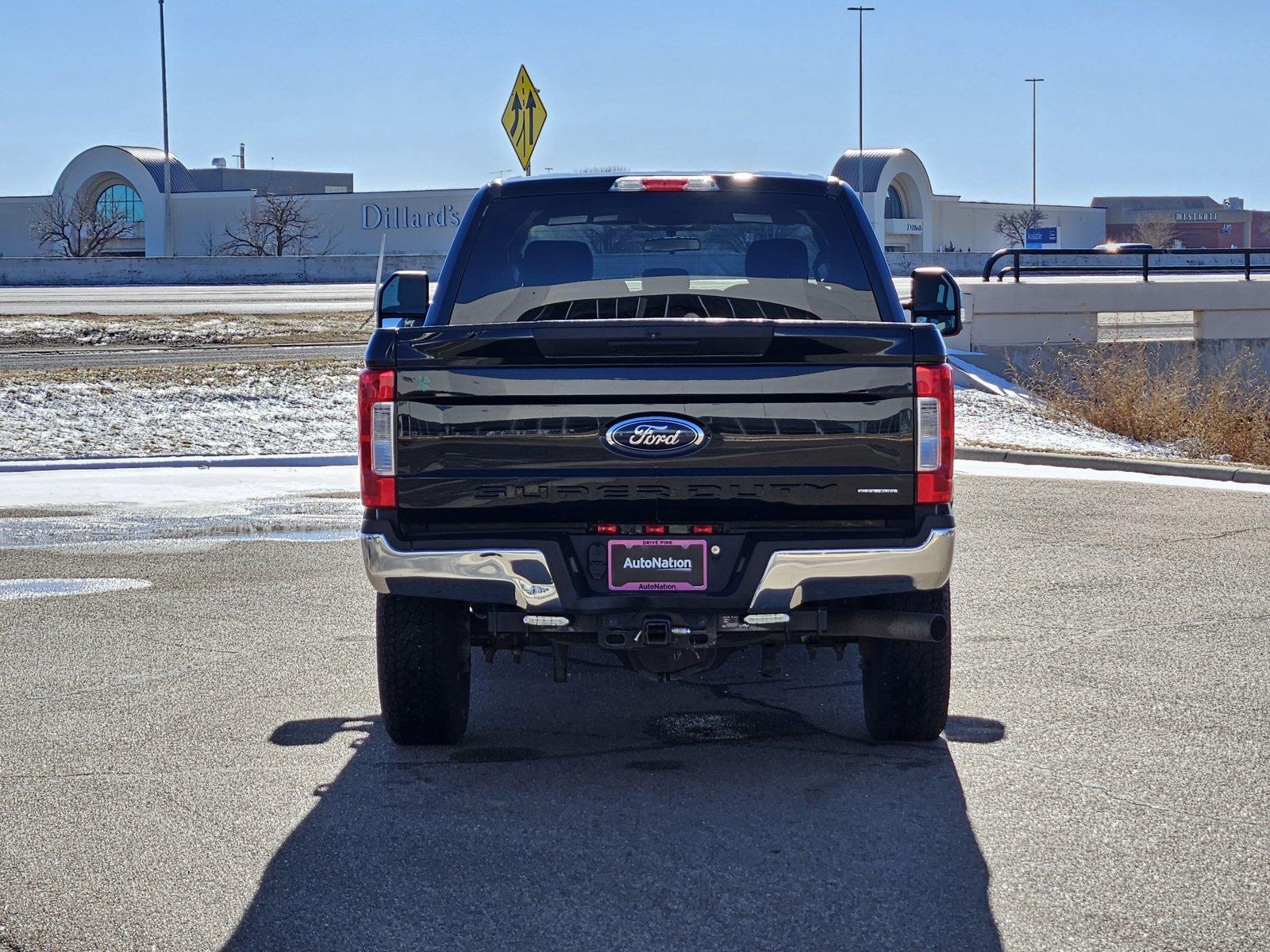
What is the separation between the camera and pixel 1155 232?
4195 inches

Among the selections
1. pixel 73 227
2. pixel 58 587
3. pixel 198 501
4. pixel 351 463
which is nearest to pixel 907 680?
pixel 58 587

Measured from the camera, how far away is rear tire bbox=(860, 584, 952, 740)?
18.5 ft

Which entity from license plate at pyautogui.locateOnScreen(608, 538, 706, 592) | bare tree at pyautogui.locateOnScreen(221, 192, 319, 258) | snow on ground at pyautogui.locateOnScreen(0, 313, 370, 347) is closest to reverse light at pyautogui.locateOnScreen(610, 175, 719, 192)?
license plate at pyautogui.locateOnScreen(608, 538, 706, 592)

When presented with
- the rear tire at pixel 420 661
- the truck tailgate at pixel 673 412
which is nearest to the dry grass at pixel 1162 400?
the truck tailgate at pixel 673 412

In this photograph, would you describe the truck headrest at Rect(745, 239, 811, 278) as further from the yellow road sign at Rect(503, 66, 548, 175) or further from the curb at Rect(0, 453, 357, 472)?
the yellow road sign at Rect(503, 66, 548, 175)

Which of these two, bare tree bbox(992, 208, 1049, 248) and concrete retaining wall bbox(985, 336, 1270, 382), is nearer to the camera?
concrete retaining wall bbox(985, 336, 1270, 382)

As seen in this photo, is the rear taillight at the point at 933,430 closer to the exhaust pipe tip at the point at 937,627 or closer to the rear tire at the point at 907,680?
the exhaust pipe tip at the point at 937,627

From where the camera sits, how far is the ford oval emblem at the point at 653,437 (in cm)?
518

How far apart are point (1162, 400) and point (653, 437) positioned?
15.5 m

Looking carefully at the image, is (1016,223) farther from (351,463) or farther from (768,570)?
(768,570)

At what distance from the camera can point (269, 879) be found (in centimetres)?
456

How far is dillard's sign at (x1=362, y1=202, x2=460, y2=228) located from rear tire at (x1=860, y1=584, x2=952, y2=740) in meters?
84.2

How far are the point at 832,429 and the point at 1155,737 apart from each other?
2001 millimetres

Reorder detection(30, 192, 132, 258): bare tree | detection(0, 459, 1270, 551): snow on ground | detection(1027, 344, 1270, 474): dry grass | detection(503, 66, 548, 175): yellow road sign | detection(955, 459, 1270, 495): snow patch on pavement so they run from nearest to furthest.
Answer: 1. detection(0, 459, 1270, 551): snow on ground
2. detection(955, 459, 1270, 495): snow patch on pavement
3. detection(1027, 344, 1270, 474): dry grass
4. detection(503, 66, 548, 175): yellow road sign
5. detection(30, 192, 132, 258): bare tree
